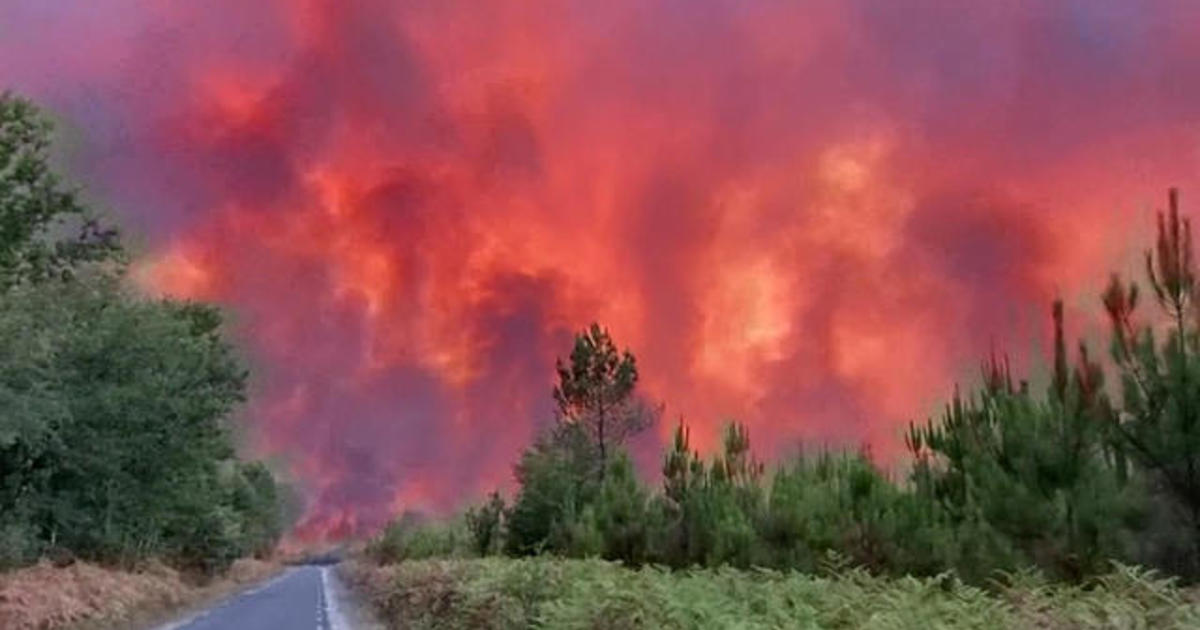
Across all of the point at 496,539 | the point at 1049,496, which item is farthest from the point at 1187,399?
the point at 496,539

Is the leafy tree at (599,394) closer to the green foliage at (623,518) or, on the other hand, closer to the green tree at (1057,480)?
the green foliage at (623,518)

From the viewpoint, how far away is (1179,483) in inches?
674

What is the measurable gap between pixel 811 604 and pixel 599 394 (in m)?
37.5

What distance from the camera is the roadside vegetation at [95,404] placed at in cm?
3284

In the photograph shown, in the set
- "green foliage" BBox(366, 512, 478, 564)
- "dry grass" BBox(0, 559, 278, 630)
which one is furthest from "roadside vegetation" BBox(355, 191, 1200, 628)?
"green foliage" BBox(366, 512, 478, 564)

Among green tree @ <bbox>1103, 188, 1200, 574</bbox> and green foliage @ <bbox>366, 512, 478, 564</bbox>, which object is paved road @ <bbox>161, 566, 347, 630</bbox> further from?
green tree @ <bbox>1103, 188, 1200, 574</bbox>

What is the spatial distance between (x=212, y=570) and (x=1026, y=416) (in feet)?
197

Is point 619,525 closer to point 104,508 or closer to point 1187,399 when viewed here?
point 1187,399

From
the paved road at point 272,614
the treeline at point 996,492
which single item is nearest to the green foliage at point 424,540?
the paved road at point 272,614

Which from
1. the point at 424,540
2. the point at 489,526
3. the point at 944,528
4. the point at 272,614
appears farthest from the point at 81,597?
the point at 424,540

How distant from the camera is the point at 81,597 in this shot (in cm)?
3628

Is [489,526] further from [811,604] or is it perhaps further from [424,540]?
[811,604]

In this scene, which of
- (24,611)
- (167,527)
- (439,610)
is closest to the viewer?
(439,610)

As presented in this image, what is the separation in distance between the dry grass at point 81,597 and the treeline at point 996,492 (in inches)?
546
